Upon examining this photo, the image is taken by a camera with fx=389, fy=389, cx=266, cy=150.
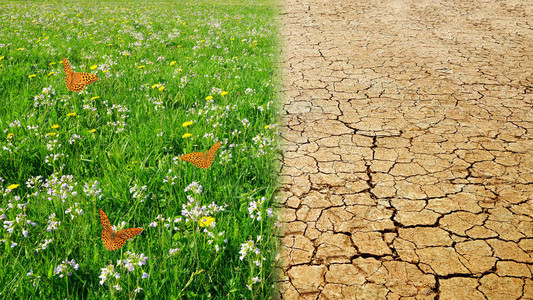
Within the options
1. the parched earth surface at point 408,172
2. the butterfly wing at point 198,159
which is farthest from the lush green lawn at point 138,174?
the parched earth surface at point 408,172

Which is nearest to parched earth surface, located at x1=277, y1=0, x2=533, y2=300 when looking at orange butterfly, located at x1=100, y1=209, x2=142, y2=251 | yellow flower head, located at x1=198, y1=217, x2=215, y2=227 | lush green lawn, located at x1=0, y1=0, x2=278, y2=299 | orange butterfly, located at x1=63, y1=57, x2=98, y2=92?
lush green lawn, located at x1=0, y1=0, x2=278, y2=299

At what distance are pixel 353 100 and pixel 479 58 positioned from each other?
9.74 ft

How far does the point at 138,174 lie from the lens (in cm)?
282

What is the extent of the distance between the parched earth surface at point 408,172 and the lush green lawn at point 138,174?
1.06ft

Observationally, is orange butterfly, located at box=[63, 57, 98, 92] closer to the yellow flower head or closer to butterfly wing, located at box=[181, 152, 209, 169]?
butterfly wing, located at box=[181, 152, 209, 169]

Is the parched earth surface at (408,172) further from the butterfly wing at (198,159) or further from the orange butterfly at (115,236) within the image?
the orange butterfly at (115,236)

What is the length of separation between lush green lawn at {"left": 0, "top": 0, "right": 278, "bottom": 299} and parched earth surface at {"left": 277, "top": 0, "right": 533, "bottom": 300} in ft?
1.06

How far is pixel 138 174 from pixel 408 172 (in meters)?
2.19

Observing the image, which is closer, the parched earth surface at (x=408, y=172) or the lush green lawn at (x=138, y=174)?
the lush green lawn at (x=138, y=174)

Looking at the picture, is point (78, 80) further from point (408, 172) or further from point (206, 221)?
point (408, 172)

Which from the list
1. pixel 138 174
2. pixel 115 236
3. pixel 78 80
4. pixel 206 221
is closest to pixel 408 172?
pixel 206 221

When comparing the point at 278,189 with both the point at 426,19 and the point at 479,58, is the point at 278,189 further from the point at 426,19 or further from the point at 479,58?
the point at 426,19

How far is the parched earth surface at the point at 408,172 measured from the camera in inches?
90.0

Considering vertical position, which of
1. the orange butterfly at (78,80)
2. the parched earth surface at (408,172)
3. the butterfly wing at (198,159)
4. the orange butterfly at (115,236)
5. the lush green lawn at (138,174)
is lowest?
the parched earth surface at (408,172)
